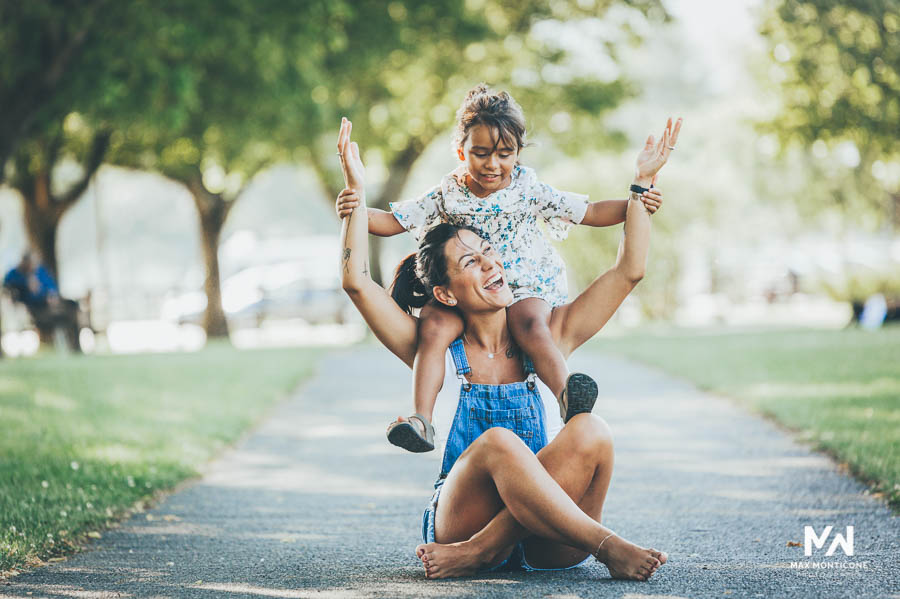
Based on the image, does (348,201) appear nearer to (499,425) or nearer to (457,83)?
(499,425)

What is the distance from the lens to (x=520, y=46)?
81.1ft

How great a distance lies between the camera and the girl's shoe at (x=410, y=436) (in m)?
3.95

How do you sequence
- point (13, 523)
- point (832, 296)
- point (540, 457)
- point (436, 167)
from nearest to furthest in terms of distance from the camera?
point (540, 457) < point (13, 523) < point (832, 296) < point (436, 167)

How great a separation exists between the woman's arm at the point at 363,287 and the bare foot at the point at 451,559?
0.80m

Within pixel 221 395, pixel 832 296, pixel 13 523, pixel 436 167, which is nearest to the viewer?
pixel 13 523

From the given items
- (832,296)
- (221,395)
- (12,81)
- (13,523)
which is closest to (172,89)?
(12,81)

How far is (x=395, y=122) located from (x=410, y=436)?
68.7 feet

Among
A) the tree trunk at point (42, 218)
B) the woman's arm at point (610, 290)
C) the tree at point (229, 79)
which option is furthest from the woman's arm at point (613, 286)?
the tree trunk at point (42, 218)

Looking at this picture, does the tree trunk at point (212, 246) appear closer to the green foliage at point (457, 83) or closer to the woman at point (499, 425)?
the green foliage at point (457, 83)

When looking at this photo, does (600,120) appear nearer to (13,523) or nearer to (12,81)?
(12,81)

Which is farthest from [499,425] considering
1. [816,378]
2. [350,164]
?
[816,378]

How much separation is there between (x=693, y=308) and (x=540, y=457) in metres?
39.3

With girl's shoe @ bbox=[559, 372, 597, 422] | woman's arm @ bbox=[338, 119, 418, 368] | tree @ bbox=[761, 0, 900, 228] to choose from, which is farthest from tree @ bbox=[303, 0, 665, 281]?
girl's shoe @ bbox=[559, 372, 597, 422]

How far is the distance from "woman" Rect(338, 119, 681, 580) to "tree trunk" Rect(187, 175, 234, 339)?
2365 cm
